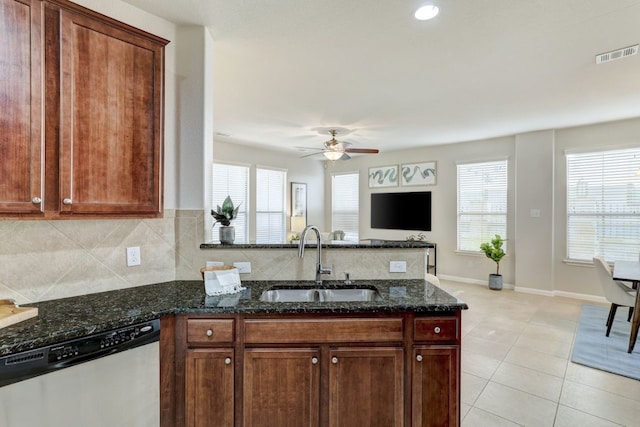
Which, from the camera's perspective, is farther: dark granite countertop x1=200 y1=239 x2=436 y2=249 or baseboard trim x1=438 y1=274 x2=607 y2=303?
baseboard trim x1=438 y1=274 x2=607 y2=303

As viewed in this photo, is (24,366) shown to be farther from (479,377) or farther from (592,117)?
(592,117)

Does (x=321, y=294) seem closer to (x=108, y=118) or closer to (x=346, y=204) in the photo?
(x=108, y=118)

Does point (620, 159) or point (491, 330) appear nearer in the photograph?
point (491, 330)

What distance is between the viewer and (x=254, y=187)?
677 cm

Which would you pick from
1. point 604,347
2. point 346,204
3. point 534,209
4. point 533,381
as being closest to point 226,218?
point 533,381

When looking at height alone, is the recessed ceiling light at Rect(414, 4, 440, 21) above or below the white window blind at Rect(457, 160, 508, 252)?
above

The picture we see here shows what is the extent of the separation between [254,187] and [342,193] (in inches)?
97.7

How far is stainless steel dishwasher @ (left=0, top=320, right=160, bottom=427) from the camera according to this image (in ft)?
3.89

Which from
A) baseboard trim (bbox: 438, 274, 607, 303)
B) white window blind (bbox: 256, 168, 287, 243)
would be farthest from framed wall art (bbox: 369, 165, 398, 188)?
baseboard trim (bbox: 438, 274, 607, 303)

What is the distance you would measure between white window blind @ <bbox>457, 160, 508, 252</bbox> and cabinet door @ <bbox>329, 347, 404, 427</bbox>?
515 cm

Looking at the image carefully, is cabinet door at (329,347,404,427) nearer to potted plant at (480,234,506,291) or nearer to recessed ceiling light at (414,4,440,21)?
recessed ceiling light at (414,4,440,21)

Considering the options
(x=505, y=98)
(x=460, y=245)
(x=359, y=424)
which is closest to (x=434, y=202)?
(x=460, y=245)

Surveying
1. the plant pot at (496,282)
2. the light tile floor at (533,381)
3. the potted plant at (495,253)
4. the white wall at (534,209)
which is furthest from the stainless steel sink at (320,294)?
the white wall at (534,209)

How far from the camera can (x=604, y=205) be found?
491 cm
